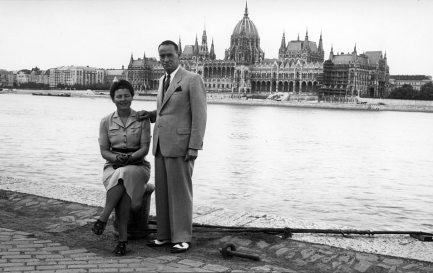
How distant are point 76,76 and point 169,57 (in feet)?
634

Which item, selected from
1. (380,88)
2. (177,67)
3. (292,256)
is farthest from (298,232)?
(380,88)

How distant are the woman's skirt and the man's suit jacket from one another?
0.97 ft

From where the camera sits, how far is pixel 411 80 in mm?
154250

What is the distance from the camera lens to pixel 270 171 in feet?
48.0

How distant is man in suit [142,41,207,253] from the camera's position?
16.0 feet

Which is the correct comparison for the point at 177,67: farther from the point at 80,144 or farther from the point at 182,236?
the point at 80,144

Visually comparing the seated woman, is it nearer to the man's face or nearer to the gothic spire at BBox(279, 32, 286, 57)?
the man's face

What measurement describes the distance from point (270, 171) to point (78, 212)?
29.7 feet

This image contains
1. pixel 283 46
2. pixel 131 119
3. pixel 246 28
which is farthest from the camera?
pixel 283 46

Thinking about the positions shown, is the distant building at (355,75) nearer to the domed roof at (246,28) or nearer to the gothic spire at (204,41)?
the domed roof at (246,28)

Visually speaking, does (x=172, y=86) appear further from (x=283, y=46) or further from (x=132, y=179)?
(x=283, y=46)

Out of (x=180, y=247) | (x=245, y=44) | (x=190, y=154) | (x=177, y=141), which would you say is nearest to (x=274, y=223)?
(x=180, y=247)

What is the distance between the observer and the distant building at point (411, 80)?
150250 mm

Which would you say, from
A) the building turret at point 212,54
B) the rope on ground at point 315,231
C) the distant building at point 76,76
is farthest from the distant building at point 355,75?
the rope on ground at point 315,231
